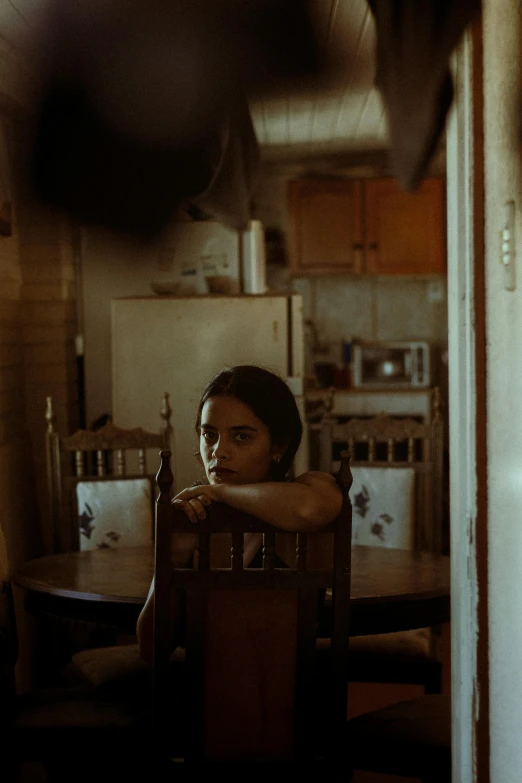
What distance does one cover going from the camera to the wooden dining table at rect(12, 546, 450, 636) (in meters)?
1.75

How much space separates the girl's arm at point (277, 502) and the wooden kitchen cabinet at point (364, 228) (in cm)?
411

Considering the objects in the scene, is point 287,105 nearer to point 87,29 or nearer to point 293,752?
point 87,29

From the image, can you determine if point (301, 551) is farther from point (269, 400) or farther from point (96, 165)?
point (96, 165)

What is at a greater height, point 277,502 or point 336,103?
point 336,103

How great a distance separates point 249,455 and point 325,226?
4.00 meters

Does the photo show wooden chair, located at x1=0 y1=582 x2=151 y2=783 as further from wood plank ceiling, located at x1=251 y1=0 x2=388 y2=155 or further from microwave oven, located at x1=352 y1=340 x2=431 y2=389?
microwave oven, located at x1=352 y1=340 x2=431 y2=389

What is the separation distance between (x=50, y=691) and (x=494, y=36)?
1.51m

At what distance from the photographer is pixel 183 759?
4.33 ft

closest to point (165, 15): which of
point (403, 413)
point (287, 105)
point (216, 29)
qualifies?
point (216, 29)

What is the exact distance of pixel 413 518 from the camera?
2598 mm

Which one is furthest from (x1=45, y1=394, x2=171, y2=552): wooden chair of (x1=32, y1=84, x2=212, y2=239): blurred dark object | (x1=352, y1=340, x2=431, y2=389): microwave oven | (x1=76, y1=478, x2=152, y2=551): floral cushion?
(x1=352, y1=340, x2=431, y2=389): microwave oven

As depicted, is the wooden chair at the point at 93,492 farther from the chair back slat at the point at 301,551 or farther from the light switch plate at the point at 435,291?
the light switch plate at the point at 435,291

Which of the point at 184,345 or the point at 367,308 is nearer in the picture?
the point at 184,345

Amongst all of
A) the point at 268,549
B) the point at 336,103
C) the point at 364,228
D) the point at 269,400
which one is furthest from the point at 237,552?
the point at 364,228
